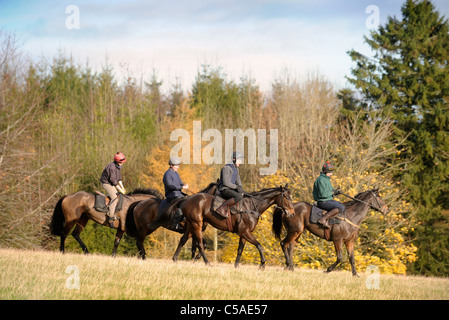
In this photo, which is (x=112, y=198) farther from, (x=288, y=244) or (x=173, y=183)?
(x=288, y=244)

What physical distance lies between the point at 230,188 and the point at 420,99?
2451 centimetres

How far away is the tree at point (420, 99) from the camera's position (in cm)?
3170

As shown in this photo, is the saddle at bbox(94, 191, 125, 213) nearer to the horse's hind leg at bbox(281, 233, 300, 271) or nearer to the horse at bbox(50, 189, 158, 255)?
the horse at bbox(50, 189, 158, 255)

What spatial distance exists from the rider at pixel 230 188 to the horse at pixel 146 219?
106 cm

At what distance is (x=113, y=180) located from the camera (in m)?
14.0

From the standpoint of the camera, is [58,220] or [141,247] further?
[58,220]

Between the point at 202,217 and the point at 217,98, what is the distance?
2977cm

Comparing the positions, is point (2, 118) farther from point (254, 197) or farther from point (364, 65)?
point (364, 65)

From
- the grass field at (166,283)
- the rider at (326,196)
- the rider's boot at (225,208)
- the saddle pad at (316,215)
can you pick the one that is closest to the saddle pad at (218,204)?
the rider's boot at (225,208)

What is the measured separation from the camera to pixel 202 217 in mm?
12906

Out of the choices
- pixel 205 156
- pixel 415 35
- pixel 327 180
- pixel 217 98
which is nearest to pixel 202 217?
pixel 327 180

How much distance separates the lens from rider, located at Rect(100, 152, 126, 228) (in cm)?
1389

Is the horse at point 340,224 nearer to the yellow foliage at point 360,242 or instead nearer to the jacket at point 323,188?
the jacket at point 323,188

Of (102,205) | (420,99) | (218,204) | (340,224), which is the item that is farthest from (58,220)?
(420,99)
